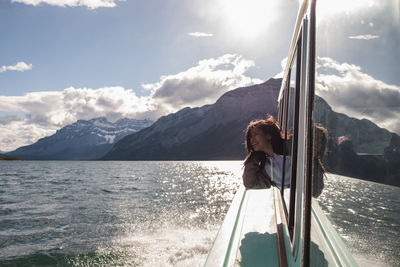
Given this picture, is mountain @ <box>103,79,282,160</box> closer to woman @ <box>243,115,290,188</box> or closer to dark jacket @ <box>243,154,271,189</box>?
woman @ <box>243,115,290,188</box>

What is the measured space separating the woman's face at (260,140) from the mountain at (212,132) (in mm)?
139929

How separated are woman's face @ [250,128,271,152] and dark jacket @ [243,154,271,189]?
0.14 m

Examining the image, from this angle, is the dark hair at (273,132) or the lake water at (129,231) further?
the dark hair at (273,132)

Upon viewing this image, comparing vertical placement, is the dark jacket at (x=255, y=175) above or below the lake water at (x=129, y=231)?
above

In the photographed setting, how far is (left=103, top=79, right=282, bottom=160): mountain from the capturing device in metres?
151

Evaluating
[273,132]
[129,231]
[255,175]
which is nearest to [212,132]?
[129,231]

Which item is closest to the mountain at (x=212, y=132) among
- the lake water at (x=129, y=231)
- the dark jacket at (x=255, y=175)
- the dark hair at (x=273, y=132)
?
the lake water at (x=129, y=231)

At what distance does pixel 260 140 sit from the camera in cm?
285

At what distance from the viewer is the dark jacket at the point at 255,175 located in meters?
2.70

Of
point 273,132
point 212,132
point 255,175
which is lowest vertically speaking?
point 255,175

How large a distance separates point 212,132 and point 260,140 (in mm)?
164051

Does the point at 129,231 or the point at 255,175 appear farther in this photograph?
the point at 129,231

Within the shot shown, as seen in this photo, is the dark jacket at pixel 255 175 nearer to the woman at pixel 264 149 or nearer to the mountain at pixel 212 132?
the woman at pixel 264 149

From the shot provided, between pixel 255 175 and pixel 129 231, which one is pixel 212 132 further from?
pixel 255 175
